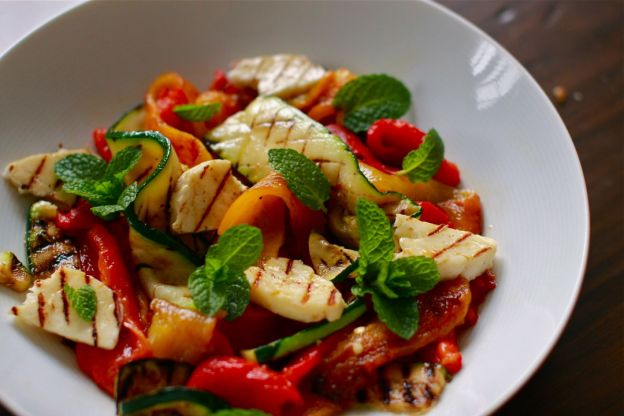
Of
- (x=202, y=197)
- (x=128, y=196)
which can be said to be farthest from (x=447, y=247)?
(x=128, y=196)

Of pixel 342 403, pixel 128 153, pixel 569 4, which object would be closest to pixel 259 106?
pixel 128 153

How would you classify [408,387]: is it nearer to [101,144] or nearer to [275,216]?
[275,216]

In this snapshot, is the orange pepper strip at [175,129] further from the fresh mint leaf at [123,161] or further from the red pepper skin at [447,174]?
the red pepper skin at [447,174]

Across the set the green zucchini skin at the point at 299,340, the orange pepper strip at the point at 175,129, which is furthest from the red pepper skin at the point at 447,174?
the orange pepper strip at the point at 175,129

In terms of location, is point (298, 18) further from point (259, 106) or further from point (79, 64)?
point (79, 64)

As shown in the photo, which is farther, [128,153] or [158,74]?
[158,74]
